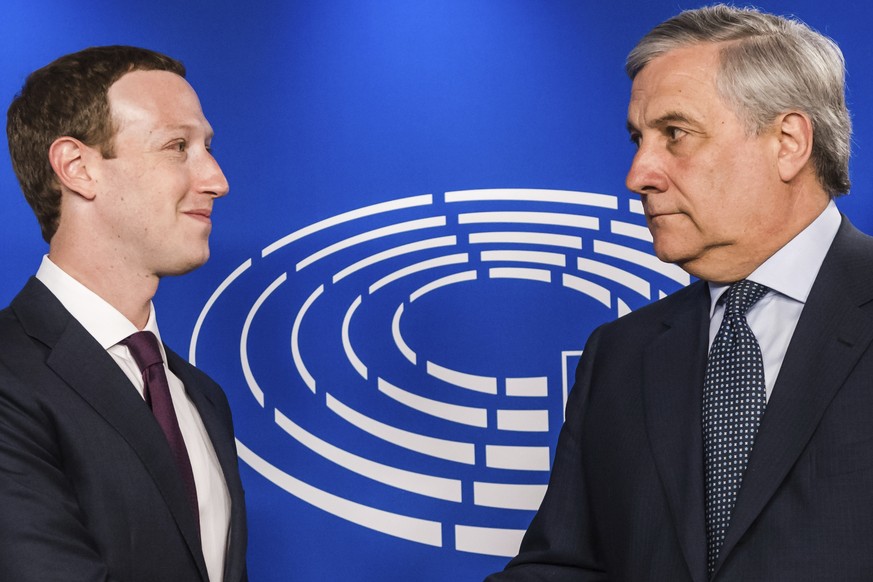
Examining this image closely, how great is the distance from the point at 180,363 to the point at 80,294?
0.30 meters

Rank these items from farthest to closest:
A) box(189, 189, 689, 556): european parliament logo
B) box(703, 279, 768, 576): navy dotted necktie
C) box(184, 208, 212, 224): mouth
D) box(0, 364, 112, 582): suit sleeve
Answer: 1. box(189, 189, 689, 556): european parliament logo
2. box(184, 208, 212, 224): mouth
3. box(703, 279, 768, 576): navy dotted necktie
4. box(0, 364, 112, 582): suit sleeve

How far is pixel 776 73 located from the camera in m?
2.00

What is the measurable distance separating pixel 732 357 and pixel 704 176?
0.34m

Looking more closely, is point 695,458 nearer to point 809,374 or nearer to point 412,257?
point 809,374

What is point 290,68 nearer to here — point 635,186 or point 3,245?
point 3,245

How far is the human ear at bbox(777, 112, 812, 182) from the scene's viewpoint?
197 centimetres

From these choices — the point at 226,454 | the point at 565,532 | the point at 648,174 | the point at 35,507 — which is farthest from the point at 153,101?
the point at 565,532

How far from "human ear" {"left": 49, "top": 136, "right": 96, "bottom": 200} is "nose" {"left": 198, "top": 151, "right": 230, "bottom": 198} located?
223 millimetres

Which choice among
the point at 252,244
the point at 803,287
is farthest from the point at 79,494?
the point at 803,287

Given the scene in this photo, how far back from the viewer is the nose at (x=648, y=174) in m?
2.01

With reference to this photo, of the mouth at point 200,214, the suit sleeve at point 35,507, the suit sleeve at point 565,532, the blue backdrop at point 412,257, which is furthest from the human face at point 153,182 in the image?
the suit sleeve at point 565,532

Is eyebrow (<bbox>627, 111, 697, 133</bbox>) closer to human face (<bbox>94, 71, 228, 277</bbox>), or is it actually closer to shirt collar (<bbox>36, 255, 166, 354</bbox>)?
human face (<bbox>94, 71, 228, 277</bbox>)

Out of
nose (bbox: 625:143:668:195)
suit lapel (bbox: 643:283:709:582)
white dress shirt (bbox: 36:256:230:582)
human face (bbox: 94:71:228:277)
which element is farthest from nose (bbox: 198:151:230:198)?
suit lapel (bbox: 643:283:709:582)

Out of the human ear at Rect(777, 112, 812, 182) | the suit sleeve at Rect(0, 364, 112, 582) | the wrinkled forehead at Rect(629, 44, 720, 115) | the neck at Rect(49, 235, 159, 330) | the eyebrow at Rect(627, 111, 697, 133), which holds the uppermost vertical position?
the wrinkled forehead at Rect(629, 44, 720, 115)
